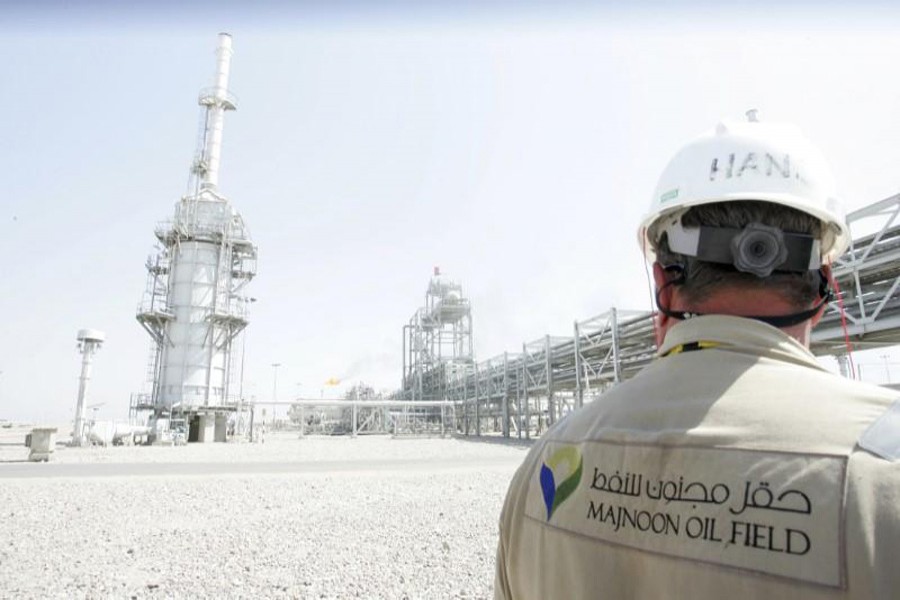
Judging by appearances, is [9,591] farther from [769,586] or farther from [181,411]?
[181,411]

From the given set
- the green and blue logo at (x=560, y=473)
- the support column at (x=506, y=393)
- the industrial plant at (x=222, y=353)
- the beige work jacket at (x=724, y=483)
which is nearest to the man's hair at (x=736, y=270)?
the beige work jacket at (x=724, y=483)

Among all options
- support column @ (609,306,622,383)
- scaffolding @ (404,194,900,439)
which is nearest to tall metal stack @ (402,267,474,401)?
scaffolding @ (404,194,900,439)

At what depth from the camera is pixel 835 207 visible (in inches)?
55.7

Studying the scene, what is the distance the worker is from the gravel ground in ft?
13.8

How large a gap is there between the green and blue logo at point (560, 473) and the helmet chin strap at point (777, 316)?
0.43 meters

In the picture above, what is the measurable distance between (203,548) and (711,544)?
21.4ft

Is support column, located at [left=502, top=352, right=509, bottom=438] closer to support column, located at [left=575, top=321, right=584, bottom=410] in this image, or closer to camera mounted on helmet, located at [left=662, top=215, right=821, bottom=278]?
support column, located at [left=575, top=321, right=584, bottom=410]

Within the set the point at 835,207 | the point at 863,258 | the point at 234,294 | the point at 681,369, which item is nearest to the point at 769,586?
the point at 681,369

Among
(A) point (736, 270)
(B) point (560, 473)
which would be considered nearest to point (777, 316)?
(A) point (736, 270)

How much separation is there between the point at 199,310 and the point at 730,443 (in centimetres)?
3193

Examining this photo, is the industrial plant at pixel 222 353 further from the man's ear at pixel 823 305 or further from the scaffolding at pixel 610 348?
the man's ear at pixel 823 305

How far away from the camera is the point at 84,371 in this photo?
76.9 ft

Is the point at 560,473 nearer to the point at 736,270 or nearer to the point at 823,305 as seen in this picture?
the point at 736,270

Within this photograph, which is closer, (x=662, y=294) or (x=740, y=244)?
(x=740, y=244)
